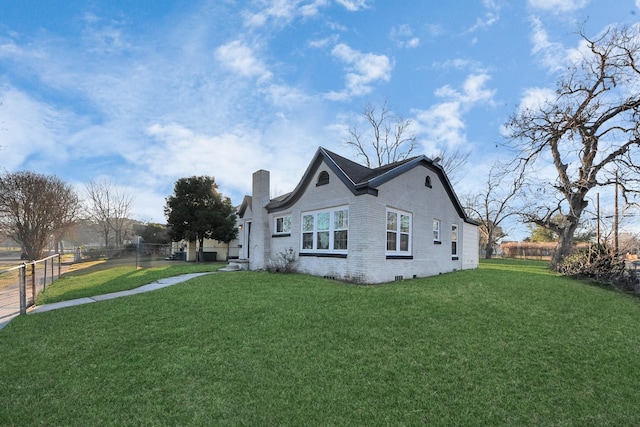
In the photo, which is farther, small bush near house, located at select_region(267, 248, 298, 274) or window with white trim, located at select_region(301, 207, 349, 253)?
small bush near house, located at select_region(267, 248, 298, 274)

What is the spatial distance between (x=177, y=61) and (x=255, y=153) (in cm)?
795

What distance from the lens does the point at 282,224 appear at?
1359 centimetres

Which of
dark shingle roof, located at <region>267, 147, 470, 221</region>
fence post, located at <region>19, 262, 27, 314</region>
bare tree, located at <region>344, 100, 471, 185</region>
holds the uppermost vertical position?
bare tree, located at <region>344, 100, 471, 185</region>

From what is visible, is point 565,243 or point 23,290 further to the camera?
point 565,243

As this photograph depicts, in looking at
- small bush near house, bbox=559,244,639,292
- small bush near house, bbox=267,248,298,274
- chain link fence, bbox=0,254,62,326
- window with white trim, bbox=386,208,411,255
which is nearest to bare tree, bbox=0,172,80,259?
chain link fence, bbox=0,254,62,326

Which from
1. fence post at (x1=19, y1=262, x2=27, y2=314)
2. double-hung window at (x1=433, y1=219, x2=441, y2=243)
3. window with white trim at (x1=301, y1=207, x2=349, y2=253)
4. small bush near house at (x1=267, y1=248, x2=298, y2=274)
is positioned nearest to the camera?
fence post at (x1=19, y1=262, x2=27, y2=314)

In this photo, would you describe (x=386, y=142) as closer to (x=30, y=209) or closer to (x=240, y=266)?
(x=240, y=266)

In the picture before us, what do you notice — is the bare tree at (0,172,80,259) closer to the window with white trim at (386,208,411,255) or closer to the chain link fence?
the chain link fence

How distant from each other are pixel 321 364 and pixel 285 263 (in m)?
8.41

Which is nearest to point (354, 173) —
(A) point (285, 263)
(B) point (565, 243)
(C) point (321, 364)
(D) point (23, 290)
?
(A) point (285, 263)

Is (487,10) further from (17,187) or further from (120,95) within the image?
(17,187)

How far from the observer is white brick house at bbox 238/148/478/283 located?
9898mm

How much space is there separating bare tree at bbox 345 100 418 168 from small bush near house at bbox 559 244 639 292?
19773mm

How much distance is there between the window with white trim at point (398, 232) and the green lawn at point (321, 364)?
3.73m
